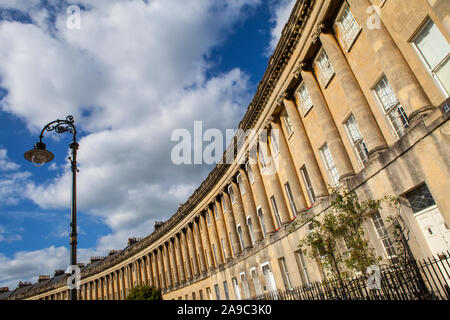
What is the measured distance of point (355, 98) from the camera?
11.8 meters

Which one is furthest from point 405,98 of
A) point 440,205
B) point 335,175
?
point 335,175

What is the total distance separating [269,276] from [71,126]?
17558mm

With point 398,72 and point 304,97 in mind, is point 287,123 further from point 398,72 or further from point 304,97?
point 398,72

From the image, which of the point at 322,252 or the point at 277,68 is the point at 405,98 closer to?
the point at 322,252

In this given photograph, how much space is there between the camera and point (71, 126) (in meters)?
9.30

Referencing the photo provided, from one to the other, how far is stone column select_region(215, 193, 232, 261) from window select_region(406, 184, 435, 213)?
22055 millimetres

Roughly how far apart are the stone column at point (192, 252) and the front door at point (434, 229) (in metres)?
31.9

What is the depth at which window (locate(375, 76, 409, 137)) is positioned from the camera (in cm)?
1045

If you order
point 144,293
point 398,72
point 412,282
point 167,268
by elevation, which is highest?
point 398,72

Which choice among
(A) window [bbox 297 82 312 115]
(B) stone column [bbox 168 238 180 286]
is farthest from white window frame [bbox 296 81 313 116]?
(B) stone column [bbox 168 238 180 286]

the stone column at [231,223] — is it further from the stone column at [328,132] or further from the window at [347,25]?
the window at [347,25]

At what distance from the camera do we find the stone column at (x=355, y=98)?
36.2ft

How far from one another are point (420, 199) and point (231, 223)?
20.4 meters

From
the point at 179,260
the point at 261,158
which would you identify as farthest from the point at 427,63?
the point at 179,260
